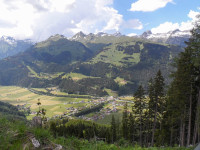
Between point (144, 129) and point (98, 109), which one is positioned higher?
point (144, 129)

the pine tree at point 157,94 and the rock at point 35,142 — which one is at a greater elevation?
the rock at point 35,142

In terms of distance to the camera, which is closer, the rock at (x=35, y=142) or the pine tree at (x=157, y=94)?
the rock at (x=35, y=142)

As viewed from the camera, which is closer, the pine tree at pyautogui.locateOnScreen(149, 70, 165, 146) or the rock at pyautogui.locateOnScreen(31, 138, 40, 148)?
the rock at pyautogui.locateOnScreen(31, 138, 40, 148)

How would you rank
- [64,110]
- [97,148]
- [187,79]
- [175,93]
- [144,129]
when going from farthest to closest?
1. [64,110]
2. [144,129]
3. [175,93]
4. [187,79]
5. [97,148]

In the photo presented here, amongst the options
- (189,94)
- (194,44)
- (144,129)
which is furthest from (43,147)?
(144,129)

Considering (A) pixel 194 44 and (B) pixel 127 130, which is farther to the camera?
(B) pixel 127 130

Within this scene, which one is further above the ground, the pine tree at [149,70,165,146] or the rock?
the rock

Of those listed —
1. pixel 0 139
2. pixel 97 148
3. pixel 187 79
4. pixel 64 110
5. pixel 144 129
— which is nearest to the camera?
pixel 0 139

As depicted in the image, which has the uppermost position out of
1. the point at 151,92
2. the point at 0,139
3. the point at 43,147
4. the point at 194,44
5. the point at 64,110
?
the point at 194,44

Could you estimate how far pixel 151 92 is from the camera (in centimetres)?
3144

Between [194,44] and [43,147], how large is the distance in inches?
897

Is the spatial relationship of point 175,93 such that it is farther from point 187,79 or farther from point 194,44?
point 194,44

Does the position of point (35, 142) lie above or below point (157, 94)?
above

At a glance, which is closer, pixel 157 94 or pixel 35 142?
pixel 35 142
